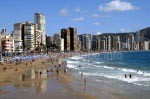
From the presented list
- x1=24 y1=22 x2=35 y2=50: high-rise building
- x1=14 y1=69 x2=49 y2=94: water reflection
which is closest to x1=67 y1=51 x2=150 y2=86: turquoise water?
x1=14 y1=69 x2=49 y2=94: water reflection

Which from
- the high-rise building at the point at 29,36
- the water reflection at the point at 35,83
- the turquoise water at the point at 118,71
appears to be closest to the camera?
the water reflection at the point at 35,83

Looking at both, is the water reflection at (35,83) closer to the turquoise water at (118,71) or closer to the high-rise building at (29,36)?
the turquoise water at (118,71)

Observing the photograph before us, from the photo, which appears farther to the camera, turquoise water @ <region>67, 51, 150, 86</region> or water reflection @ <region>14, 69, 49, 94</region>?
turquoise water @ <region>67, 51, 150, 86</region>

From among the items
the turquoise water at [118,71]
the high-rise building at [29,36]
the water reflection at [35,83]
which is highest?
the high-rise building at [29,36]

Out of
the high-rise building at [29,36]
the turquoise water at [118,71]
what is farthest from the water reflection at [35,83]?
the high-rise building at [29,36]

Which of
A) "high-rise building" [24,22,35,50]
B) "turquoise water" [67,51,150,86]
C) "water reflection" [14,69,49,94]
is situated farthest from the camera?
"high-rise building" [24,22,35,50]

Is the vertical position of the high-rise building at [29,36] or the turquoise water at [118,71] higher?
the high-rise building at [29,36]

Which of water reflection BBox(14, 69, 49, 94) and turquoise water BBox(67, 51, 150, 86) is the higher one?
water reflection BBox(14, 69, 49, 94)

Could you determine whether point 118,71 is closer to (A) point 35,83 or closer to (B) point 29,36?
(A) point 35,83

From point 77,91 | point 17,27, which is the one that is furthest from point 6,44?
point 77,91

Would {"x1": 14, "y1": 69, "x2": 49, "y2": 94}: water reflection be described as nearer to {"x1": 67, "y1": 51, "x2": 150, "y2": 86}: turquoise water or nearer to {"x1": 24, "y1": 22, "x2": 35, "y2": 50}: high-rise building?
{"x1": 67, "y1": 51, "x2": 150, "y2": 86}: turquoise water

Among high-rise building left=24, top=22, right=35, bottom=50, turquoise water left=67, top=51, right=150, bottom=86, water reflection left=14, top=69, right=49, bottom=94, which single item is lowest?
turquoise water left=67, top=51, right=150, bottom=86

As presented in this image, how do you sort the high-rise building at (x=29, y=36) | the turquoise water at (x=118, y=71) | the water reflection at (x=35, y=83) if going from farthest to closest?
1. the high-rise building at (x=29, y=36)
2. the turquoise water at (x=118, y=71)
3. the water reflection at (x=35, y=83)

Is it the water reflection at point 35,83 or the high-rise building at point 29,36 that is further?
the high-rise building at point 29,36
